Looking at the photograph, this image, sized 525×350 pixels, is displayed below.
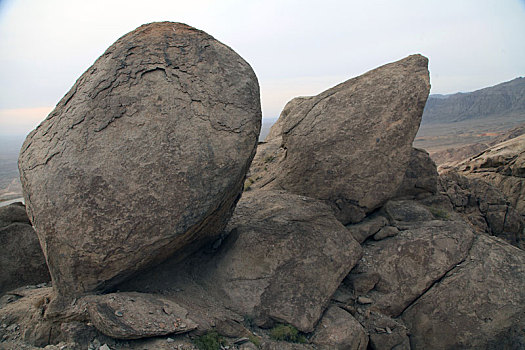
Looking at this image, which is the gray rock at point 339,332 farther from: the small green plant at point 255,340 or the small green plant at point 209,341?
the small green plant at point 209,341

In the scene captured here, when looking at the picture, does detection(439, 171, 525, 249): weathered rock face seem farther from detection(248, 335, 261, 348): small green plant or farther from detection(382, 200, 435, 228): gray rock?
detection(248, 335, 261, 348): small green plant

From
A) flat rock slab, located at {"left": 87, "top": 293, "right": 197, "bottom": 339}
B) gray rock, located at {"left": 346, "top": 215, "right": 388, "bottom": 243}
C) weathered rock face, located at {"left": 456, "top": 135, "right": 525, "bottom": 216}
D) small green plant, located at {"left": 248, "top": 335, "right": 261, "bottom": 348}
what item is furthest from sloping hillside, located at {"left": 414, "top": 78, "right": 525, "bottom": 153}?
flat rock slab, located at {"left": 87, "top": 293, "right": 197, "bottom": 339}

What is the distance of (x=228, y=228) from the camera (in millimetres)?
6500

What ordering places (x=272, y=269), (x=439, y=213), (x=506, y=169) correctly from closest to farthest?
(x=272, y=269), (x=439, y=213), (x=506, y=169)

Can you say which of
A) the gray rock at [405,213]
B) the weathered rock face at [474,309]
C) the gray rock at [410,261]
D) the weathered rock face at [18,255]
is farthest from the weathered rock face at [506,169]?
the weathered rock face at [18,255]

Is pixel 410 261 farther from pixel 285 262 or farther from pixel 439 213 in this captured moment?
pixel 285 262

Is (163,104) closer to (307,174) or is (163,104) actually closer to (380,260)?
(307,174)

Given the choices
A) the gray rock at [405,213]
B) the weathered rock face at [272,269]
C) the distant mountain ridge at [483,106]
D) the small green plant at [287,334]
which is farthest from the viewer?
the distant mountain ridge at [483,106]

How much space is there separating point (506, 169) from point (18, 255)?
11.6m

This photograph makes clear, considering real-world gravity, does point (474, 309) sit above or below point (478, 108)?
below

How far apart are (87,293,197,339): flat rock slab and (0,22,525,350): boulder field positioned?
0.02 m

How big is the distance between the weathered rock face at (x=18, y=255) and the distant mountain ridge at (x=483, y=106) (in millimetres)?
88257

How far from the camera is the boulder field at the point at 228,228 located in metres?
4.56

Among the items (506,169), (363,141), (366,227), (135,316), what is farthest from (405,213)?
(135,316)
